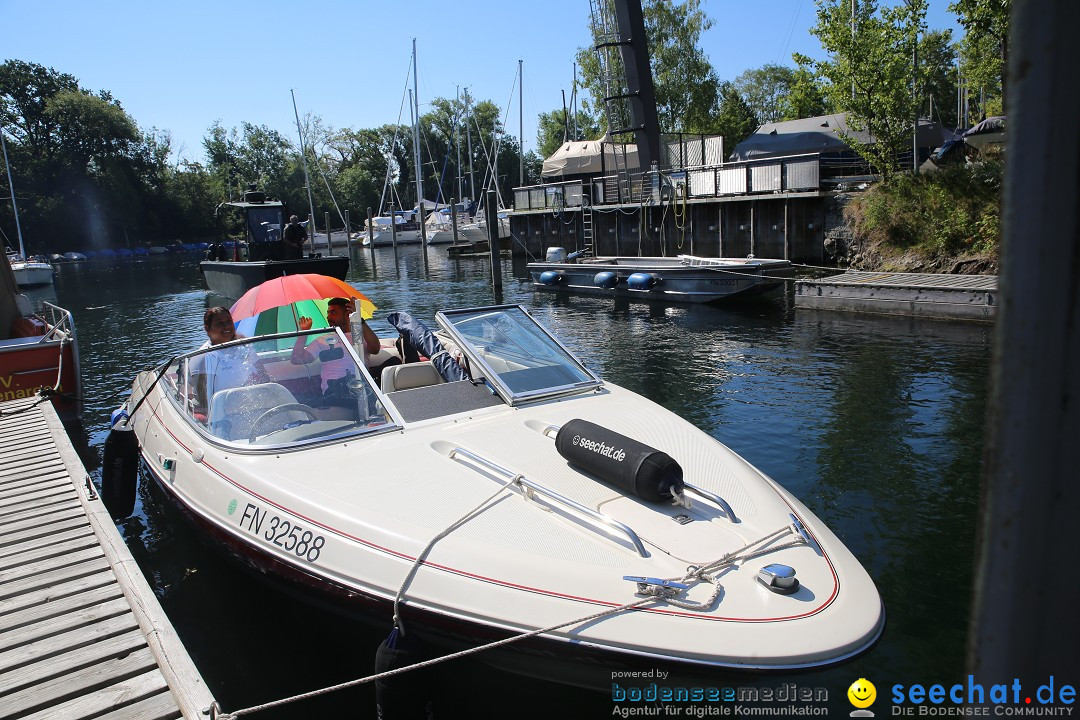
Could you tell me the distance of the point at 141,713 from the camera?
3.24 m

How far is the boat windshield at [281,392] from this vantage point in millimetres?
5277

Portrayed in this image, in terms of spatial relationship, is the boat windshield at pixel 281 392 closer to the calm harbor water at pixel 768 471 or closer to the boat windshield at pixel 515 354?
the boat windshield at pixel 515 354

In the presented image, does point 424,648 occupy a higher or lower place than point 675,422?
lower

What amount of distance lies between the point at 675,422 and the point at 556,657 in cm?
251

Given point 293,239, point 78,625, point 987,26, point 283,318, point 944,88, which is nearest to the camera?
point 78,625

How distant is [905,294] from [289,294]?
12.9m

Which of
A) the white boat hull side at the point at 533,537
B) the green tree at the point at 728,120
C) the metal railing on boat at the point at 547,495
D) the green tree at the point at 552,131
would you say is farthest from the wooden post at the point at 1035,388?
the green tree at the point at 552,131

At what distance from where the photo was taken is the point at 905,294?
1560 cm

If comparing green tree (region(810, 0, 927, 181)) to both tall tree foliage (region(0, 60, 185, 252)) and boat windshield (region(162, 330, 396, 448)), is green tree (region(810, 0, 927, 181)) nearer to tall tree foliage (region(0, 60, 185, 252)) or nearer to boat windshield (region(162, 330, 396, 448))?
boat windshield (region(162, 330, 396, 448))

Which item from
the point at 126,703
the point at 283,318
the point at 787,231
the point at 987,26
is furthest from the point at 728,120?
the point at 126,703

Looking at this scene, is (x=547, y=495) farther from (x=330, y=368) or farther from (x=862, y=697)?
(x=330, y=368)

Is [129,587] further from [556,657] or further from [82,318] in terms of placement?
[82,318]

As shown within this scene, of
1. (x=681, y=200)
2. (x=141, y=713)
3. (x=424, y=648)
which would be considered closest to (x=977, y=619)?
(x=424, y=648)

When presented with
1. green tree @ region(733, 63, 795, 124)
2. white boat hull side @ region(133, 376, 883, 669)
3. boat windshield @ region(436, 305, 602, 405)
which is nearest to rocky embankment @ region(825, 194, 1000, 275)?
boat windshield @ region(436, 305, 602, 405)
